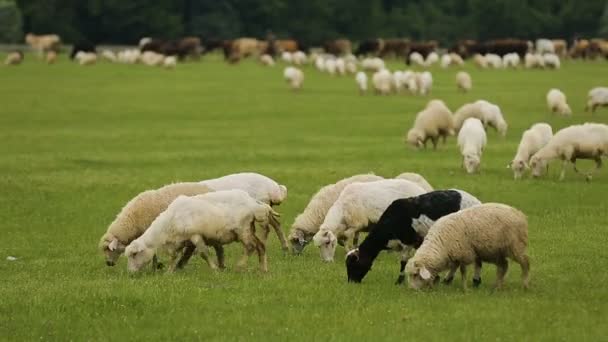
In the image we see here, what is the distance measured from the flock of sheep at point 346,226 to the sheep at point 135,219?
0.01 meters

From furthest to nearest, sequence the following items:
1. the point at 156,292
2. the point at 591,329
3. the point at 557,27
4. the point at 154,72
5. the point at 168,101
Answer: the point at 557,27 < the point at 154,72 < the point at 168,101 < the point at 156,292 < the point at 591,329

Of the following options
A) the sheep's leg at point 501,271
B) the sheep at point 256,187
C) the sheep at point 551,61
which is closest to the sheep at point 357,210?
the sheep at point 256,187

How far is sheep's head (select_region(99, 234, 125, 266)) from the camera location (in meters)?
15.2

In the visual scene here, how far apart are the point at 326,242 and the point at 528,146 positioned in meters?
10.6

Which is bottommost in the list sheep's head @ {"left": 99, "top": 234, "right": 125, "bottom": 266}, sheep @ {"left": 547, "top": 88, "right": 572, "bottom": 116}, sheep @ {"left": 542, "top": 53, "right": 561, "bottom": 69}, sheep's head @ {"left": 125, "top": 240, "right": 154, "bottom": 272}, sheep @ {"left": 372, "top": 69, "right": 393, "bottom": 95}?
sheep @ {"left": 542, "top": 53, "right": 561, "bottom": 69}

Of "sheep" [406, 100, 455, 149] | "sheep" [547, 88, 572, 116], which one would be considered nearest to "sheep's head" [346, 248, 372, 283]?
"sheep" [406, 100, 455, 149]

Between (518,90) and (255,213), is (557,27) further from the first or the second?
(255,213)

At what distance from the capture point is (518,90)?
51.6m

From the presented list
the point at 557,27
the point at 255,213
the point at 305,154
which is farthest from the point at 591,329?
the point at 557,27

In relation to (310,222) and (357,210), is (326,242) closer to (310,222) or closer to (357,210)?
(357,210)

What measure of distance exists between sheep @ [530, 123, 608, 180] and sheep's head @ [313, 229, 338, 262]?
946 centimetres

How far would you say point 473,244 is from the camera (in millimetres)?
12695

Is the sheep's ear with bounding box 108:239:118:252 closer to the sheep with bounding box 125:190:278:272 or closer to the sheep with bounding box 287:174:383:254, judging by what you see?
the sheep with bounding box 125:190:278:272

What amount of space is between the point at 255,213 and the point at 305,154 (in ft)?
52.9
